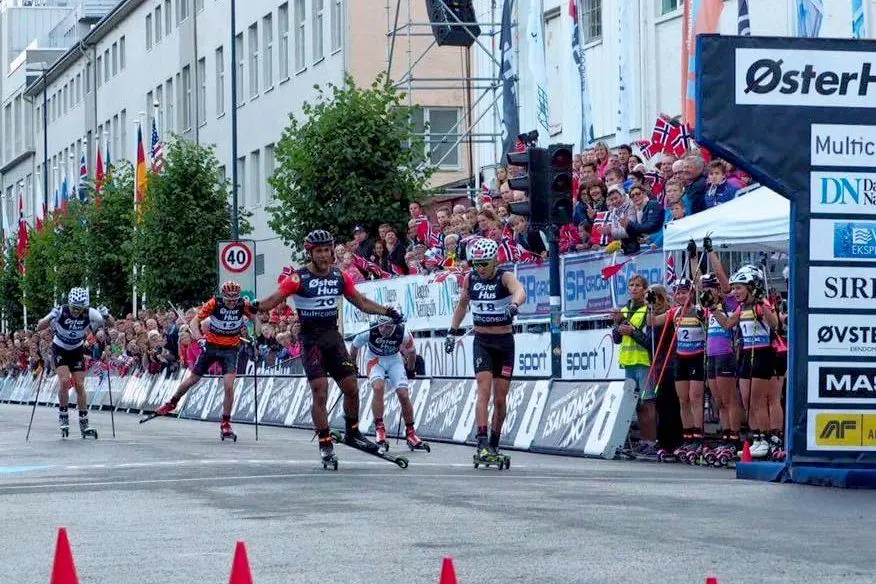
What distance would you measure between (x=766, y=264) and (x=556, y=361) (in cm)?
266

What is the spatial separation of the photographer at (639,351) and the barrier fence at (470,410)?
1.14ft

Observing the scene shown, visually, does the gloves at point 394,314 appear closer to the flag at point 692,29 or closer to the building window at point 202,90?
the flag at point 692,29


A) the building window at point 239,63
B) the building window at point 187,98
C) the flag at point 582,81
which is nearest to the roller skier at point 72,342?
the flag at point 582,81

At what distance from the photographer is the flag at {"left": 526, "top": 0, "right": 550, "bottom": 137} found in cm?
3028

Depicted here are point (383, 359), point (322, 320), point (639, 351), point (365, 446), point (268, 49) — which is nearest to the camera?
point (365, 446)

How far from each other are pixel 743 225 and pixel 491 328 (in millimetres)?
2650

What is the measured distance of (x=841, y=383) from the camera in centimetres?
1605

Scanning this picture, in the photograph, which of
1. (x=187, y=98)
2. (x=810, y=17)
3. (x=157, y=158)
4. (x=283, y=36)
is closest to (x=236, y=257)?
(x=810, y=17)

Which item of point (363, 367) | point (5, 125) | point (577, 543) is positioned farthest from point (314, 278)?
point (5, 125)

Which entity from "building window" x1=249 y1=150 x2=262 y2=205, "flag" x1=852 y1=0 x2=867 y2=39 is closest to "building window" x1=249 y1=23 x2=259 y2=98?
"building window" x1=249 y1=150 x2=262 y2=205

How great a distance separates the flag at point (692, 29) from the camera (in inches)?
987

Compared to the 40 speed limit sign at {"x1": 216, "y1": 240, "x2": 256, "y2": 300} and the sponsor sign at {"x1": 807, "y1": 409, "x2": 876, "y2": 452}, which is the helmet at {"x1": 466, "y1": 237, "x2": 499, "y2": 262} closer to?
the sponsor sign at {"x1": 807, "y1": 409, "x2": 876, "y2": 452}

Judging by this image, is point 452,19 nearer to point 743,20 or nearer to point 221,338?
point 743,20

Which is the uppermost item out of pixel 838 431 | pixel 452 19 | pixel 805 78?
pixel 452 19
